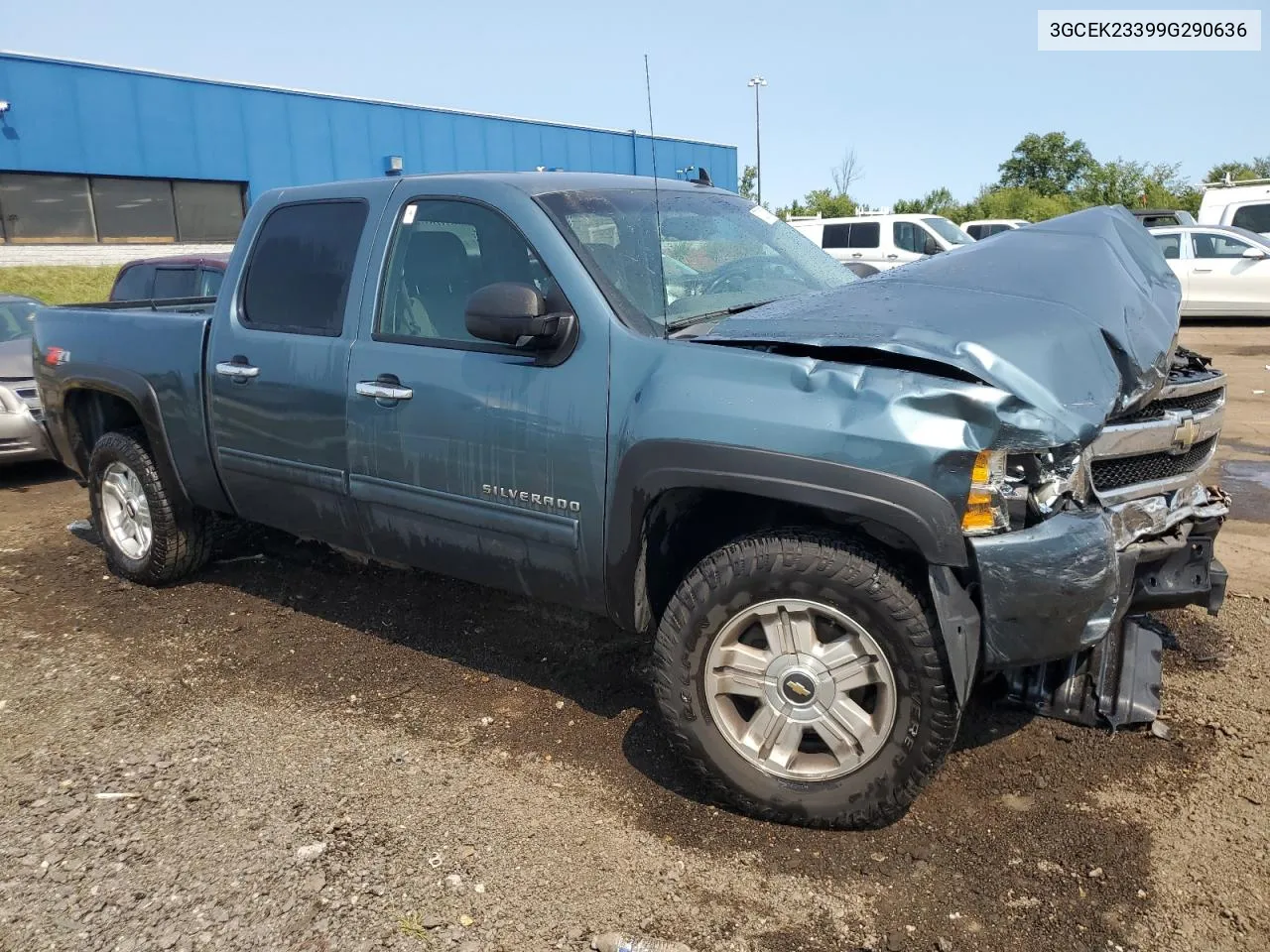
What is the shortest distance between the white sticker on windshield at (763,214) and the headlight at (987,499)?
206 centimetres

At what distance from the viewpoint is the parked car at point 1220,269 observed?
15570 millimetres

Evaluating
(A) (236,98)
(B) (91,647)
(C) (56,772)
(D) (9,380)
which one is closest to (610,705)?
(C) (56,772)

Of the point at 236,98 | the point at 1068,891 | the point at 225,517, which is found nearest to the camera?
the point at 1068,891

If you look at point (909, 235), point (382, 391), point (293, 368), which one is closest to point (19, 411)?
point (293, 368)

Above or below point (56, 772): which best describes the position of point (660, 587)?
above

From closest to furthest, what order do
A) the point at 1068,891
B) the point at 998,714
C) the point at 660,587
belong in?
the point at 1068,891 < the point at 660,587 < the point at 998,714

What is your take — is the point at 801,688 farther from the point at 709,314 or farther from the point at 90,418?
the point at 90,418

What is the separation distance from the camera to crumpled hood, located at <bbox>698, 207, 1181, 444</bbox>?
2.60 meters

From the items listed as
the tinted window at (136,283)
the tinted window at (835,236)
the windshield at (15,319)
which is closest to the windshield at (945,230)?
the tinted window at (835,236)

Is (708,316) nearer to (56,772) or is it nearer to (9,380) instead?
(56,772)

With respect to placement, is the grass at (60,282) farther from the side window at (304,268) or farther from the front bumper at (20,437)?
the side window at (304,268)

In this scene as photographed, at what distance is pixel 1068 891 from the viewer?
2.58 meters

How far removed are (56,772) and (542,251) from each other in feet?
8.01

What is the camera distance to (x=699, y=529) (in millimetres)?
3242
